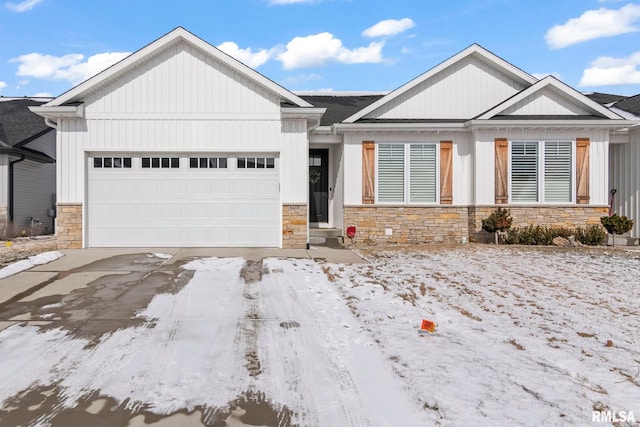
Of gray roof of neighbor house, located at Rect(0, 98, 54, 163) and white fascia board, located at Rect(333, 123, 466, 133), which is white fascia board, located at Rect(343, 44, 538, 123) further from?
gray roof of neighbor house, located at Rect(0, 98, 54, 163)

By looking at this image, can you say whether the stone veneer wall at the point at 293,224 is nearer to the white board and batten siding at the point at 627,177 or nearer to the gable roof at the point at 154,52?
the gable roof at the point at 154,52

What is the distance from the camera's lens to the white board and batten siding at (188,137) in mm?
9828

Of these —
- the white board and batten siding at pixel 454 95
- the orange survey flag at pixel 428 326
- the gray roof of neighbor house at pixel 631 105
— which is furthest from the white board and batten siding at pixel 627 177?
the orange survey flag at pixel 428 326

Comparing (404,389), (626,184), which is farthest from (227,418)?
(626,184)

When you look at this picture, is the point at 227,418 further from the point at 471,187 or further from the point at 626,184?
the point at 626,184

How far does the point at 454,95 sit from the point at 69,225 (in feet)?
37.2

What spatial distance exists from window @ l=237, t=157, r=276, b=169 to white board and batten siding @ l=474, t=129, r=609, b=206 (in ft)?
19.0

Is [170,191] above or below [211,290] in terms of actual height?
above

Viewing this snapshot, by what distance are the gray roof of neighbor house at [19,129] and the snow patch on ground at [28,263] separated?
720 centimetres

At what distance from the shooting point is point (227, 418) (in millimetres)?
2543

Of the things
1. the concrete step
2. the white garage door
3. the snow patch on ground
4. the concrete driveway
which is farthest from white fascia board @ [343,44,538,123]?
the snow patch on ground

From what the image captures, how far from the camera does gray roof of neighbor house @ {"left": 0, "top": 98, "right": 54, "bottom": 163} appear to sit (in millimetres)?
13748

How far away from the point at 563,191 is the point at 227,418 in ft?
38.3

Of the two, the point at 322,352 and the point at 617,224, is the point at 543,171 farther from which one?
the point at 322,352
